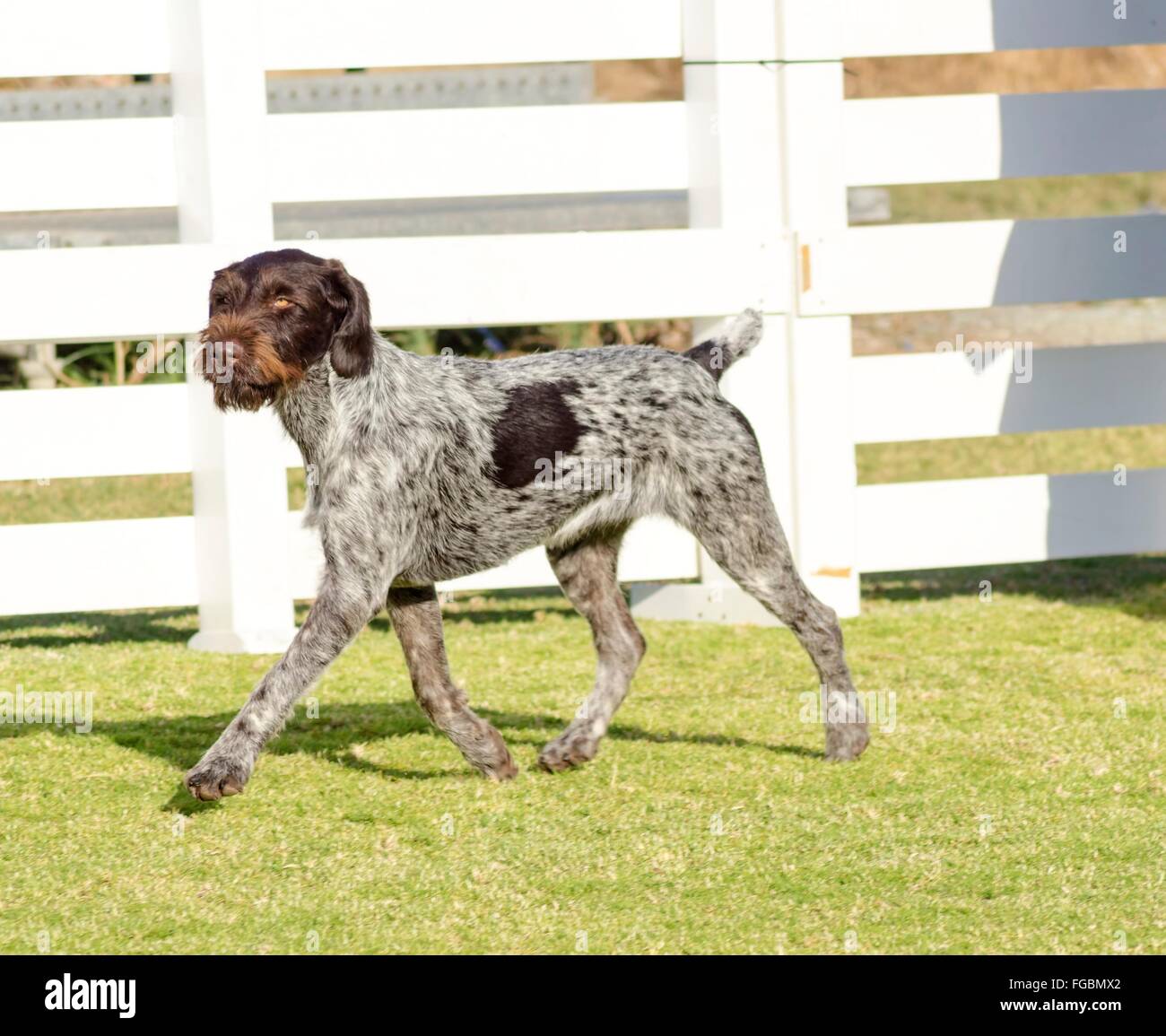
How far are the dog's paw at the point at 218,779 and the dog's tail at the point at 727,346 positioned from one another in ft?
6.82

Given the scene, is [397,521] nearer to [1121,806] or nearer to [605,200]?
[1121,806]

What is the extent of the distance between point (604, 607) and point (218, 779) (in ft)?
5.32

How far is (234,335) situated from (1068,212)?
70.9 ft

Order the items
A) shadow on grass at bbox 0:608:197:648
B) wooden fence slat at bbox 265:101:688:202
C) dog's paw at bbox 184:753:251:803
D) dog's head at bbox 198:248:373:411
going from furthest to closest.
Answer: shadow on grass at bbox 0:608:197:648 < wooden fence slat at bbox 265:101:688:202 < dog's head at bbox 198:248:373:411 < dog's paw at bbox 184:753:251:803

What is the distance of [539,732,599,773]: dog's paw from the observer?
535cm

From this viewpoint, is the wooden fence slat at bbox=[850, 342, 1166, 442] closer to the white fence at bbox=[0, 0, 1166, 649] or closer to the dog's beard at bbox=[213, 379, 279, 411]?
A: the white fence at bbox=[0, 0, 1166, 649]

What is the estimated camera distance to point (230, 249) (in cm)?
701

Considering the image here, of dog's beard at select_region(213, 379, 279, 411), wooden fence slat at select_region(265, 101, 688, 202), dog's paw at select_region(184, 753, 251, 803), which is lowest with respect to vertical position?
dog's paw at select_region(184, 753, 251, 803)

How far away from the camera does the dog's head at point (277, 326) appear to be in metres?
4.60

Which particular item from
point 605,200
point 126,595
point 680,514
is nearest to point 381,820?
point 680,514

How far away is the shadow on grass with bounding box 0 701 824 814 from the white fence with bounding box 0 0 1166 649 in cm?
121

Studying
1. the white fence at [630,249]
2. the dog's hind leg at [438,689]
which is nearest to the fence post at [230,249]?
the white fence at [630,249]

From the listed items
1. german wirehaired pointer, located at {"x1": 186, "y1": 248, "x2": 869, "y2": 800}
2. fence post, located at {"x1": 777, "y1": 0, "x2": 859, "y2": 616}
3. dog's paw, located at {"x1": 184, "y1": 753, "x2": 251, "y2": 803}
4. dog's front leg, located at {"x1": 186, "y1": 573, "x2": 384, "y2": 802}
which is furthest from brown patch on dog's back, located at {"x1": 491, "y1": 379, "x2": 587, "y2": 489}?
fence post, located at {"x1": 777, "y1": 0, "x2": 859, "y2": 616}

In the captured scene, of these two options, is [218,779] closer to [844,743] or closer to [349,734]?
[349,734]
